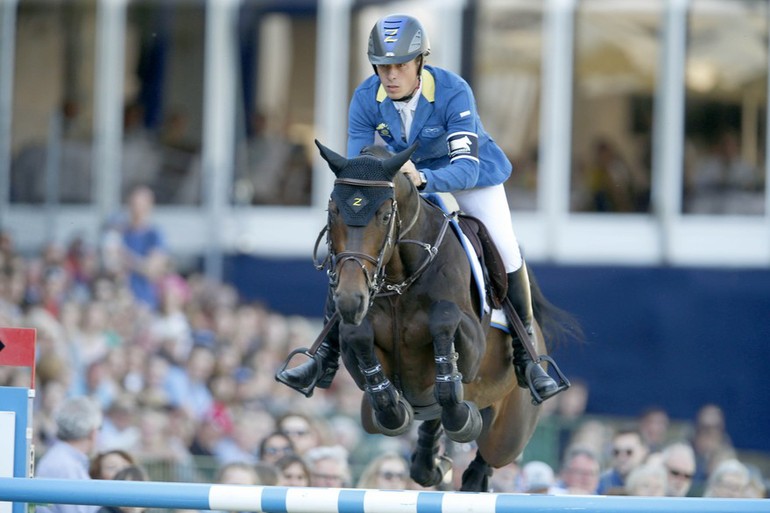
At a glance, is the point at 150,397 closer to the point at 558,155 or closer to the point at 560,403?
the point at 560,403

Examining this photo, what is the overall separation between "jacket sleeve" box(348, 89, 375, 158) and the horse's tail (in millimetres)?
1543

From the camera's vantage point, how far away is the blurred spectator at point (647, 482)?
340 inches

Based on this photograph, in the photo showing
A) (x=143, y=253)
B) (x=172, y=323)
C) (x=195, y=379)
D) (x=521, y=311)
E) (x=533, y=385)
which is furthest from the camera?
(x=143, y=253)

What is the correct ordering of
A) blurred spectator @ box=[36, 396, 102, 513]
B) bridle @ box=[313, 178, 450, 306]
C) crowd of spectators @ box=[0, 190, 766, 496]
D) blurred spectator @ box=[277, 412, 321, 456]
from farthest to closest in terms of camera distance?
blurred spectator @ box=[277, 412, 321, 456] < crowd of spectators @ box=[0, 190, 766, 496] < blurred spectator @ box=[36, 396, 102, 513] < bridle @ box=[313, 178, 450, 306]

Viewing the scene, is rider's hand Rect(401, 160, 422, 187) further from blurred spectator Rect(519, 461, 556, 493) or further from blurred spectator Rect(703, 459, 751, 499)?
blurred spectator Rect(703, 459, 751, 499)

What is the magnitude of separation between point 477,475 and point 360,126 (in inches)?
92.9

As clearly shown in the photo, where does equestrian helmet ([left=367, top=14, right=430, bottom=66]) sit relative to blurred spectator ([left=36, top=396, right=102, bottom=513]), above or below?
above

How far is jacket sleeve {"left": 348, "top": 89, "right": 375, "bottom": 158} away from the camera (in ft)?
22.6

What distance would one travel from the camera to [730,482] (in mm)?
9148

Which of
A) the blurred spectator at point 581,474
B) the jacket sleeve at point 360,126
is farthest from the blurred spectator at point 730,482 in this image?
the jacket sleeve at point 360,126

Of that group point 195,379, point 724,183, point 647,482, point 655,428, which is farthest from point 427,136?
point 724,183

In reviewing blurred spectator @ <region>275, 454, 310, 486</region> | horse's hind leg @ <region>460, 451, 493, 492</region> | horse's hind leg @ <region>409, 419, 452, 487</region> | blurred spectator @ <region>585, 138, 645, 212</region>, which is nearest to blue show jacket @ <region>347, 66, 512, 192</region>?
horse's hind leg @ <region>409, 419, 452, 487</region>

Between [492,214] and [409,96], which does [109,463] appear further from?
[409,96]

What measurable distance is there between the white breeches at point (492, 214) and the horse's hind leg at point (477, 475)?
1413 millimetres
